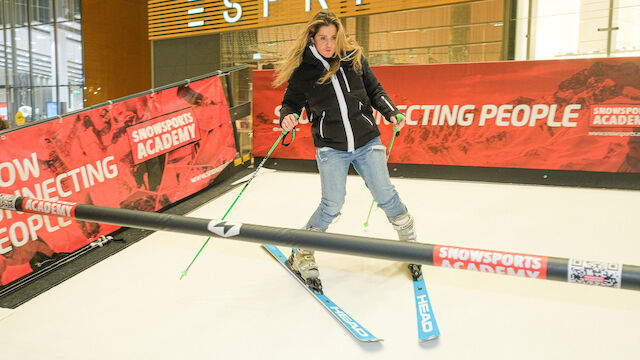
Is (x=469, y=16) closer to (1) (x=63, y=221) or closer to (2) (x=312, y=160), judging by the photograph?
(2) (x=312, y=160)

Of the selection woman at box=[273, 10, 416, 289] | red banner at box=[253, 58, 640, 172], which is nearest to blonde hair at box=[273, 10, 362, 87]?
woman at box=[273, 10, 416, 289]

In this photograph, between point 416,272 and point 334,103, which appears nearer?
point 334,103

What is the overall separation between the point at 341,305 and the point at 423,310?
441mm

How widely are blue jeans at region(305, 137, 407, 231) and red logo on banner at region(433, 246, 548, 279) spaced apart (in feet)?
4.23

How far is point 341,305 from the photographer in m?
2.64

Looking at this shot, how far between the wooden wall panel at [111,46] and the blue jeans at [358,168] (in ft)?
46.8

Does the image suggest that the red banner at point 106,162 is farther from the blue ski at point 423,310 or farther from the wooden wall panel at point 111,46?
the wooden wall panel at point 111,46

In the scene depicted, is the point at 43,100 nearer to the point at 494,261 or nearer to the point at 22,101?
the point at 22,101

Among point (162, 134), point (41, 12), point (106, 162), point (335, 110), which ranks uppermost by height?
point (41, 12)

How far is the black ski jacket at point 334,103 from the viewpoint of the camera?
2.70 metres

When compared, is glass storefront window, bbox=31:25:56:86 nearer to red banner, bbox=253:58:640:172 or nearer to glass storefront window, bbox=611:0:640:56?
red banner, bbox=253:58:640:172

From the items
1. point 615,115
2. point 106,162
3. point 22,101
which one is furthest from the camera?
point 22,101

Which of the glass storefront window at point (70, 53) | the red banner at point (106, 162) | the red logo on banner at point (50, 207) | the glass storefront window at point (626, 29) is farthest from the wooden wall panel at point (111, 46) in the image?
the red logo on banner at point (50, 207)

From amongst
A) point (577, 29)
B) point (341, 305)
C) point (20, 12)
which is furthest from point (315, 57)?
point (20, 12)
